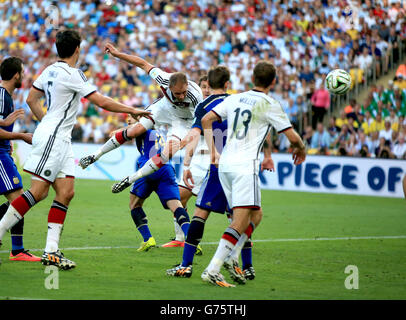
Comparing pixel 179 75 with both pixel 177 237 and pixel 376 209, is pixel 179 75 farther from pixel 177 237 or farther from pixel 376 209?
pixel 376 209

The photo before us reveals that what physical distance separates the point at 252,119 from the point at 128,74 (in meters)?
19.5

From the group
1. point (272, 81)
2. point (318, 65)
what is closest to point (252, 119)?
point (272, 81)

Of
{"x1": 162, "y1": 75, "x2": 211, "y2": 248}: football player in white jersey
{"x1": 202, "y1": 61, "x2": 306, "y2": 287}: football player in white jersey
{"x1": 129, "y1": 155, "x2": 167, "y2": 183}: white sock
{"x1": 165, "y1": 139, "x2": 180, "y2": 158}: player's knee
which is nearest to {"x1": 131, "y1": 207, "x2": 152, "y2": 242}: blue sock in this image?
{"x1": 162, "y1": 75, "x2": 211, "y2": 248}: football player in white jersey

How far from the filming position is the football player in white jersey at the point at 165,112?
30.5 ft

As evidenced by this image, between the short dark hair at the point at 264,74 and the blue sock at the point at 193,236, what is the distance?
5.28 feet

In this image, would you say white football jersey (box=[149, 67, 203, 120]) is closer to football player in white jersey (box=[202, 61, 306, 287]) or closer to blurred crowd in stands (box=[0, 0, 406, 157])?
football player in white jersey (box=[202, 61, 306, 287])

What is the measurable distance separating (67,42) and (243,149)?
2338mm

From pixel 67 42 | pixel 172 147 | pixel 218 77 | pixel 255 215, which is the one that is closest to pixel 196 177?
pixel 172 147

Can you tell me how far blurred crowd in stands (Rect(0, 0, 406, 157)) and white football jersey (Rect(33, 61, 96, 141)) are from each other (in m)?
13.6

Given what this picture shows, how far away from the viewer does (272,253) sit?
9891 mm

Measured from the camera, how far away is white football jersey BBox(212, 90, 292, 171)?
7.12 metres

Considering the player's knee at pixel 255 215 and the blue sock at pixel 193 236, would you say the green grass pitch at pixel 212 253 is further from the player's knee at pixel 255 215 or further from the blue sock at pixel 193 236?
the player's knee at pixel 255 215

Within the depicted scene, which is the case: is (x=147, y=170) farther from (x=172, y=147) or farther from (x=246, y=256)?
(x=246, y=256)
